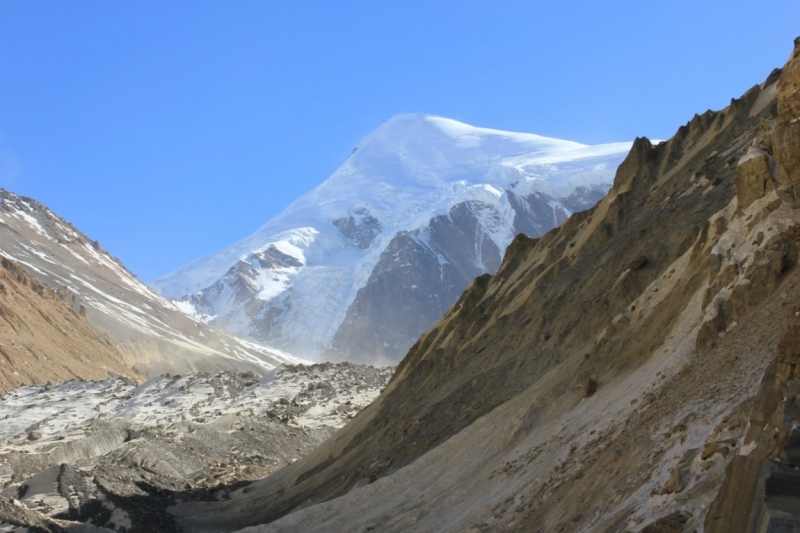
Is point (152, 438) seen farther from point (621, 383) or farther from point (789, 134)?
point (789, 134)

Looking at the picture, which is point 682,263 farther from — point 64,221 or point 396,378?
point 64,221

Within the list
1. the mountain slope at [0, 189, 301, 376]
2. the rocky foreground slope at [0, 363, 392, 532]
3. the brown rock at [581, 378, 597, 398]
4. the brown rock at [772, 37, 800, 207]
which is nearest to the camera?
the brown rock at [772, 37, 800, 207]

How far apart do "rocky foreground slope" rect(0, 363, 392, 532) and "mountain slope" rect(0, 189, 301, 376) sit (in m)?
53.1


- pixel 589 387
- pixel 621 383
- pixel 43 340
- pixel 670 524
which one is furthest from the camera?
pixel 43 340

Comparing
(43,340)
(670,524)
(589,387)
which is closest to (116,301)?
(43,340)

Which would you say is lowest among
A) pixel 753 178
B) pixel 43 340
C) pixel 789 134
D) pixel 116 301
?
pixel 43 340

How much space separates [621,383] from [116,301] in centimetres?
14375

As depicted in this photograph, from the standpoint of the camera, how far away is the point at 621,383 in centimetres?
2102

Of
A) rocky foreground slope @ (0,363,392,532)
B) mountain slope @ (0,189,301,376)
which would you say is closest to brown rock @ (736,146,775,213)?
rocky foreground slope @ (0,363,392,532)

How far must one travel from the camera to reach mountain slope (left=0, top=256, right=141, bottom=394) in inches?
3563

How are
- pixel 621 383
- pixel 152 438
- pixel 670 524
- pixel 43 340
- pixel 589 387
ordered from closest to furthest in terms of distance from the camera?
1. pixel 670 524
2. pixel 621 383
3. pixel 589 387
4. pixel 152 438
5. pixel 43 340

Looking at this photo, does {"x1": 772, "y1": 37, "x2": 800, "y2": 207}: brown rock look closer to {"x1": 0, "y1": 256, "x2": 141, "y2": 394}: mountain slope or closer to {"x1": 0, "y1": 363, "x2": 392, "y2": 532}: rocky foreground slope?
{"x1": 0, "y1": 363, "x2": 392, "y2": 532}: rocky foreground slope

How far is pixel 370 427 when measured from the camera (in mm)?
38844

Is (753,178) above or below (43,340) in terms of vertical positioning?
above
